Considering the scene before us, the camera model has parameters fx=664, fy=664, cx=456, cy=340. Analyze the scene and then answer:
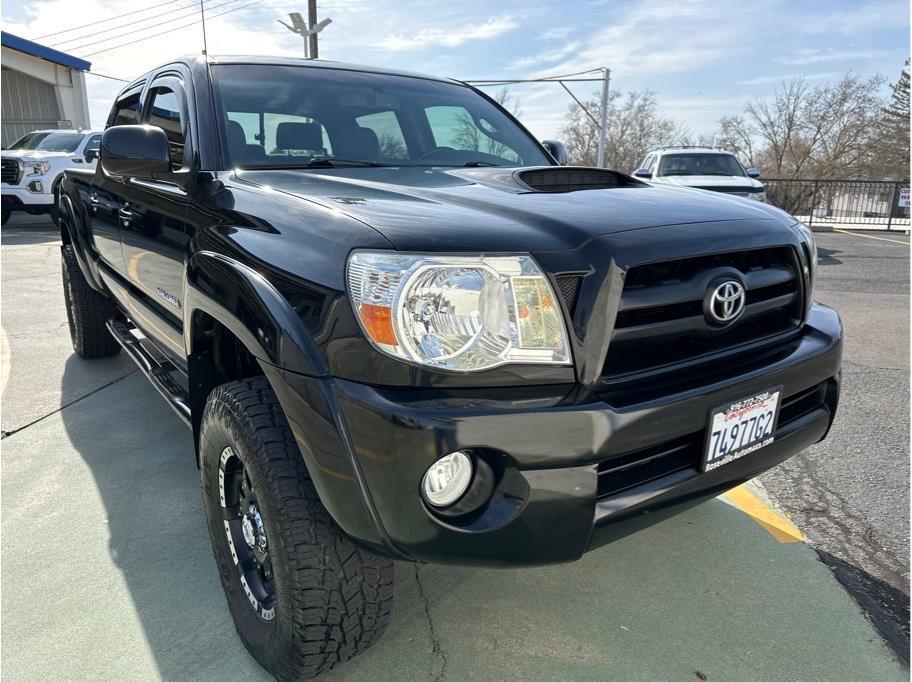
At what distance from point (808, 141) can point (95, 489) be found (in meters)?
40.6

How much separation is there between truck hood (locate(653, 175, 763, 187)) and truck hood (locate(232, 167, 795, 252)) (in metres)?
8.42

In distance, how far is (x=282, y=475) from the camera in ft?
5.18

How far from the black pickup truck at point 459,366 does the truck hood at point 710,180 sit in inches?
333

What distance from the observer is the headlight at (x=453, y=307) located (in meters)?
1.40

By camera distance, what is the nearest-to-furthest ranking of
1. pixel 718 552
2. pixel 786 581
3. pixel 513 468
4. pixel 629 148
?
pixel 513 468, pixel 786 581, pixel 718 552, pixel 629 148

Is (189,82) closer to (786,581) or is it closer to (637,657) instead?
(637,657)

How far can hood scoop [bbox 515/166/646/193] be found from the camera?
80.7 inches

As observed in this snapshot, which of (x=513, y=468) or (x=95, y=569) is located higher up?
(x=513, y=468)

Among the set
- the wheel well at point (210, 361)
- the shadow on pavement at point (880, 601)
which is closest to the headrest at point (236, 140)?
the wheel well at point (210, 361)

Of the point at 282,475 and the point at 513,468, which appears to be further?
the point at 282,475

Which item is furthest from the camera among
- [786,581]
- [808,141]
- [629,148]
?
[629,148]

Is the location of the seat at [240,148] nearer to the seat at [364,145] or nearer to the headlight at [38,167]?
the seat at [364,145]

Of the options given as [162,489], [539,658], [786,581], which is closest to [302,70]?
→ [162,489]

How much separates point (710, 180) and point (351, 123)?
897cm
